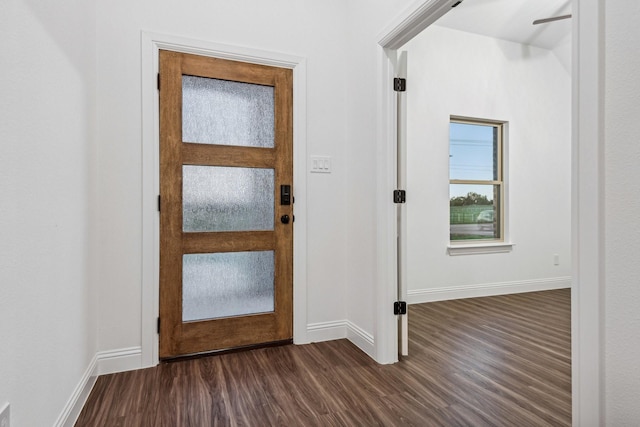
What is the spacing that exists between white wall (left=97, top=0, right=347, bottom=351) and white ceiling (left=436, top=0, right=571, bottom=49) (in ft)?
5.44

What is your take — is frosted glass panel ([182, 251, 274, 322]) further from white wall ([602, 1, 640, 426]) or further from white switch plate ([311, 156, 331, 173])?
white wall ([602, 1, 640, 426])

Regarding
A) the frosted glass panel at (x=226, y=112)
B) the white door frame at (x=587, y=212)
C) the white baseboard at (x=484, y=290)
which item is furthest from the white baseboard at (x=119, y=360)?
the white baseboard at (x=484, y=290)

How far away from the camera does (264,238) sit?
97.9 inches

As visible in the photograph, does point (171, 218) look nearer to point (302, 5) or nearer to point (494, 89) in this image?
point (302, 5)

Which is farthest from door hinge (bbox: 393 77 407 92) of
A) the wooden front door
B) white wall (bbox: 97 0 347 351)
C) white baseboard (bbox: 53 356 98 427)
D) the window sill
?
white baseboard (bbox: 53 356 98 427)

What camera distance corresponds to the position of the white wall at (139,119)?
2127mm

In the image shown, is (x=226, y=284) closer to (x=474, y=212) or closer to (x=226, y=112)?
(x=226, y=112)

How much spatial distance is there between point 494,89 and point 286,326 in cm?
357

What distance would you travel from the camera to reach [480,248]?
3945 mm

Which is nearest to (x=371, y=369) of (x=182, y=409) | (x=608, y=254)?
(x=182, y=409)

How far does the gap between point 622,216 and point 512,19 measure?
3649mm

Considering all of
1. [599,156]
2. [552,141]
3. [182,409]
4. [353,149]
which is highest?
[552,141]

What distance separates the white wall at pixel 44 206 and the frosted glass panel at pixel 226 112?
0.59 meters

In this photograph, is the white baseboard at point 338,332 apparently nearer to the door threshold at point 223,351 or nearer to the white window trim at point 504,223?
the door threshold at point 223,351
